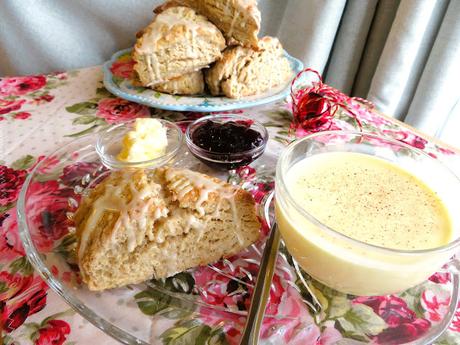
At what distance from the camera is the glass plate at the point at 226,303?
781 millimetres

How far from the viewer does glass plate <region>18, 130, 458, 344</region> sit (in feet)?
2.56

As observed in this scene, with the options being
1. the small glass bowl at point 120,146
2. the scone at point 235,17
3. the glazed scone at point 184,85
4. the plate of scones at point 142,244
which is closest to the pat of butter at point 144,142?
the small glass bowl at point 120,146

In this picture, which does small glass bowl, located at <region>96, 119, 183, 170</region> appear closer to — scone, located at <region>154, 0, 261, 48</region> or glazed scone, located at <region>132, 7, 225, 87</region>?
glazed scone, located at <region>132, 7, 225, 87</region>

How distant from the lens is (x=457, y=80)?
2.19m

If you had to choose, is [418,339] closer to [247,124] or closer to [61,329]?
[61,329]

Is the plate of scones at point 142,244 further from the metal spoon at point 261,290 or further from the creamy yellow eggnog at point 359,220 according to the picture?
the creamy yellow eggnog at point 359,220

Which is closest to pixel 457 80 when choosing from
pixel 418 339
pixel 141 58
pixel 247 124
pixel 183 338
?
pixel 247 124

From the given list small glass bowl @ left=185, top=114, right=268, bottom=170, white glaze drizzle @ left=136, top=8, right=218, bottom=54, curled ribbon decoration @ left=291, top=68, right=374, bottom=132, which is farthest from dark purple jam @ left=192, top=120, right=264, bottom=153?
white glaze drizzle @ left=136, top=8, right=218, bottom=54

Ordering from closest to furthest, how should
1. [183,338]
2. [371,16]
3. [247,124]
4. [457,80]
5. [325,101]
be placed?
1. [183,338]
2. [247,124]
3. [325,101]
4. [457,80]
5. [371,16]

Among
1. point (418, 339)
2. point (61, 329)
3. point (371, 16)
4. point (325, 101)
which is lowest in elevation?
point (61, 329)

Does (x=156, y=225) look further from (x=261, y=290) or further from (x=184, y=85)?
(x=184, y=85)

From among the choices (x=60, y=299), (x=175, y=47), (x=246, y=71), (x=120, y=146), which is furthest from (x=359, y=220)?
(x=175, y=47)

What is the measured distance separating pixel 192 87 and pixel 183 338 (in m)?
1.08

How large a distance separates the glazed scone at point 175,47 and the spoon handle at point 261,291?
837 mm
